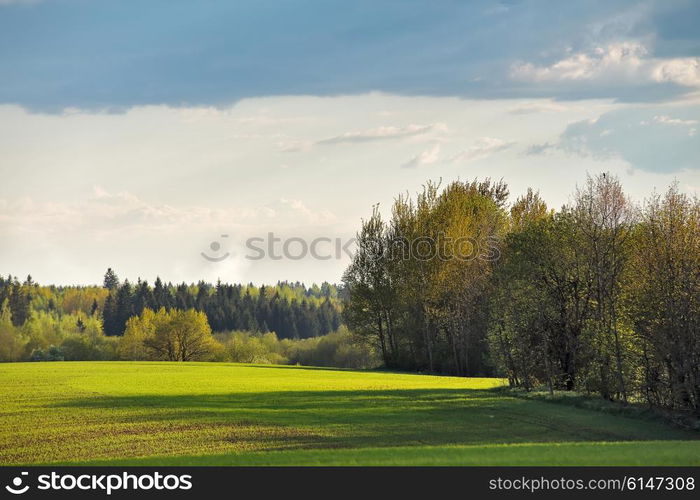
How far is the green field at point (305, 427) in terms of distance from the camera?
21797 millimetres

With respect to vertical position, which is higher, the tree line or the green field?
the tree line

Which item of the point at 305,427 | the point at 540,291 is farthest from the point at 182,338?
the point at 305,427

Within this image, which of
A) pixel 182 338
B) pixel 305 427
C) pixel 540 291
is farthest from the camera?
pixel 182 338

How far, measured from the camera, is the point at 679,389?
122ft

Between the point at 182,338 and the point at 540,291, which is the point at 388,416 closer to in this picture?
the point at 540,291

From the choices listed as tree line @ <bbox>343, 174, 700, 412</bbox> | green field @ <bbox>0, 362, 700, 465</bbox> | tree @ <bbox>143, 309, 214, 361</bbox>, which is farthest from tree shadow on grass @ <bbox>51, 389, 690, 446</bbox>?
tree @ <bbox>143, 309, 214, 361</bbox>

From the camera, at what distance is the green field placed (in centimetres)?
2180

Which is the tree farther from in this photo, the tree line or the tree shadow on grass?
the tree shadow on grass

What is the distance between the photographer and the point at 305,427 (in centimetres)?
3094

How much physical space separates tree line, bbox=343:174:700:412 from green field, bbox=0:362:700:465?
326cm

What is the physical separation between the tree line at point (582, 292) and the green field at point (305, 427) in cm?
326

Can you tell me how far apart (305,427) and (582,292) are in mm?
23924
